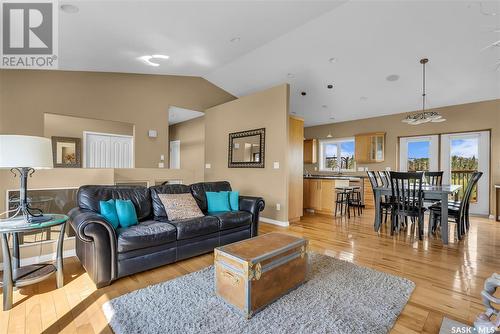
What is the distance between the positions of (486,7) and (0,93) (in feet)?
24.1

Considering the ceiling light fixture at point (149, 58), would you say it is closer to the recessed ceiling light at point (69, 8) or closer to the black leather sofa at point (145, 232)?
the recessed ceiling light at point (69, 8)

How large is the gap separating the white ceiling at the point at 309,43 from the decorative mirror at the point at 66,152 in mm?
2262

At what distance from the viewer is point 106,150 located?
634 cm

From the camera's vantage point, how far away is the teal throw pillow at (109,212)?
2.55 metres

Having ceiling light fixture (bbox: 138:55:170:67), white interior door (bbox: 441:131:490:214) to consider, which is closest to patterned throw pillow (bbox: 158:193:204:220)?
ceiling light fixture (bbox: 138:55:170:67)

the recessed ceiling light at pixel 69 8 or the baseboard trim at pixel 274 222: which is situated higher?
the recessed ceiling light at pixel 69 8

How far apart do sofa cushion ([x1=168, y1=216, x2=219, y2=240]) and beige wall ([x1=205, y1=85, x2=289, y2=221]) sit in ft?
6.48

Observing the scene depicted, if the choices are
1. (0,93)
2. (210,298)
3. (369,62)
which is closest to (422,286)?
(210,298)

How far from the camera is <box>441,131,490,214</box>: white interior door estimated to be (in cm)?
528

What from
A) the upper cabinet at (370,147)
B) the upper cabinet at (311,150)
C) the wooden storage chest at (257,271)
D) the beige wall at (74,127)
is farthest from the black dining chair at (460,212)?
the beige wall at (74,127)

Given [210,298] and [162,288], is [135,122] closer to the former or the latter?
[162,288]

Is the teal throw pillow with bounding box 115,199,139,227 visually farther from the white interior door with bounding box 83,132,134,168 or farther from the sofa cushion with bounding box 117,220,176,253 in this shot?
the white interior door with bounding box 83,132,134,168

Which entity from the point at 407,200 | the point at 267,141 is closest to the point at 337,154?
the point at 267,141

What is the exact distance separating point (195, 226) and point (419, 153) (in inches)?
244
